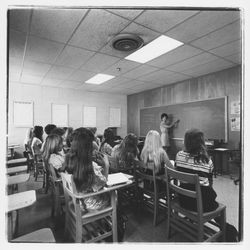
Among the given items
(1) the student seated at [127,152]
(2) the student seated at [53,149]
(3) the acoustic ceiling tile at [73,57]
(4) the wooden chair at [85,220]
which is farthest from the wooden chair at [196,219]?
(3) the acoustic ceiling tile at [73,57]

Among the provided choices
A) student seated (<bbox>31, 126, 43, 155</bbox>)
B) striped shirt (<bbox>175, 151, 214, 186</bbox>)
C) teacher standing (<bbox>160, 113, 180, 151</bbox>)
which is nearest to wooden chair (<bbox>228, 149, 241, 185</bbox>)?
striped shirt (<bbox>175, 151, 214, 186</bbox>)

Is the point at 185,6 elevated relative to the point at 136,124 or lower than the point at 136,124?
elevated

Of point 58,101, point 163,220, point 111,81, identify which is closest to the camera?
point 163,220

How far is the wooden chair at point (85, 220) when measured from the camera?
1.25 m

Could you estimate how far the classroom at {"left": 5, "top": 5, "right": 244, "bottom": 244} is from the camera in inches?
49.8

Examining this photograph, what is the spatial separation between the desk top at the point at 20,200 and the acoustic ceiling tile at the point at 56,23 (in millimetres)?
1581

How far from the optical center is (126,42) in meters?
2.25

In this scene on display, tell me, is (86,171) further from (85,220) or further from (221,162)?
(221,162)

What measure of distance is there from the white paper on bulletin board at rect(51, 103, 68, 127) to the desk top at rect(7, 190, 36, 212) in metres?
4.61

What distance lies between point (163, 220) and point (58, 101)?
16.3ft

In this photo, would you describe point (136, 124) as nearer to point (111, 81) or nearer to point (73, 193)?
point (111, 81)

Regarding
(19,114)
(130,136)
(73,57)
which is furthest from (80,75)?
(130,136)
